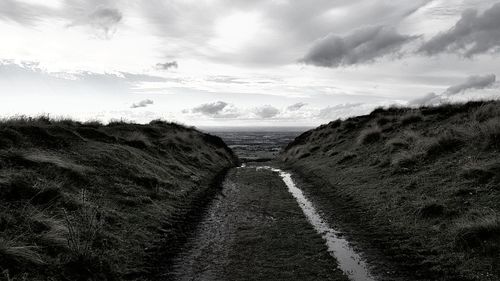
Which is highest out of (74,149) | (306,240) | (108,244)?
(74,149)

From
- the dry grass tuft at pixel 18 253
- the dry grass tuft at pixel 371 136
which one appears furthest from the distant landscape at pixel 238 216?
the dry grass tuft at pixel 371 136

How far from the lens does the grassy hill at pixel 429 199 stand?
934 cm

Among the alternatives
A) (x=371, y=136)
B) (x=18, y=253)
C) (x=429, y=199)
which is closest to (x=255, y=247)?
(x=18, y=253)

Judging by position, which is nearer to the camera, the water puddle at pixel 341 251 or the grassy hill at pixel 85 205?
the grassy hill at pixel 85 205

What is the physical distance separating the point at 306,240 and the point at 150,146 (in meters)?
18.5

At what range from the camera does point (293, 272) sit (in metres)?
9.36

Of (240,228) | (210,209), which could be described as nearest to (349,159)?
(210,209)

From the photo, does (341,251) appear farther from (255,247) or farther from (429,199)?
(429,199)

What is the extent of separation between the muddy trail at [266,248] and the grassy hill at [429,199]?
1010 millimetres

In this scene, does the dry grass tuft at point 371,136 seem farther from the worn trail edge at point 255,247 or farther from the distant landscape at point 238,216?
the worn trail edge at point 255,247

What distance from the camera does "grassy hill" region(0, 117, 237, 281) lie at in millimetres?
8406

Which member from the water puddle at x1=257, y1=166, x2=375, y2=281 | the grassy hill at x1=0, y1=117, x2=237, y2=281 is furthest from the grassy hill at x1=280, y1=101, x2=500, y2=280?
the grassy hill at x1=0, y1=117, x2=237, y2=281

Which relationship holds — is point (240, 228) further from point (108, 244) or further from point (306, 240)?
point (108, 244)

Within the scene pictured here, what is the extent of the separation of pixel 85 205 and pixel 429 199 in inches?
454
